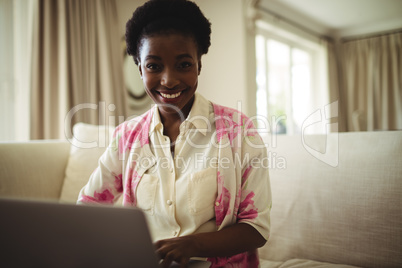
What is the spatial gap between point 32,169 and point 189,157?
2.92 ft

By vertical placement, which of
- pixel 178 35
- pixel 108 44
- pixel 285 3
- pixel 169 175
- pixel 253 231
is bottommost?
pixel 253 231

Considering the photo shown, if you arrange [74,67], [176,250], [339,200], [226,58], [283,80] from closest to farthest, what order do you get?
[176,250], [339,200], [74,67], [226,58], [283,80]

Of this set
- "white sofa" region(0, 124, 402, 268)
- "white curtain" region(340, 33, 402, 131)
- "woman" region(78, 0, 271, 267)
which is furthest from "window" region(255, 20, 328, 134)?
"woman" region(78, 0, 271, 267)

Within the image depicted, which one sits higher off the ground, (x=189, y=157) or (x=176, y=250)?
(x=189, y=157)

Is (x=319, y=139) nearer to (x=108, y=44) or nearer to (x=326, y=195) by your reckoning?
(x=326, y=195)

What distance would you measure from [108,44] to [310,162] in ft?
6.97

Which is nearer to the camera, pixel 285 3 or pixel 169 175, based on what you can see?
pixel 169 175

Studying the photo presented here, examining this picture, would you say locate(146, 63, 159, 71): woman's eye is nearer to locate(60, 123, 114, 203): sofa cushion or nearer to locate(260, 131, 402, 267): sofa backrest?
locate(260, 131, 402, 267): sofa backrest

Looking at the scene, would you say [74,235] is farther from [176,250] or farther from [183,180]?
[183,180]

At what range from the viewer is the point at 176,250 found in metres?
0.62

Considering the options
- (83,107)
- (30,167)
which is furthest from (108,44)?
(30,167)

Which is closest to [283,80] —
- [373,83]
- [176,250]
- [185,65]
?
[373,83]

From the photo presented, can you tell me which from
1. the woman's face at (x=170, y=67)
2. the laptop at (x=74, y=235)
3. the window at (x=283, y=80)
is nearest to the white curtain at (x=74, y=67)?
the window at (x=283, y=80)

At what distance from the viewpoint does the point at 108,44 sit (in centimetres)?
263
